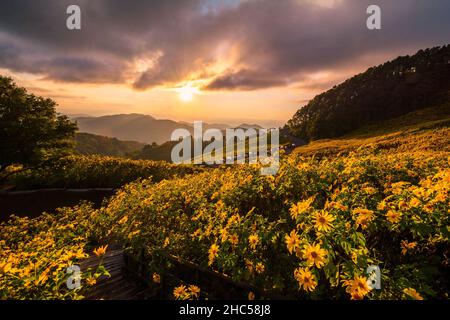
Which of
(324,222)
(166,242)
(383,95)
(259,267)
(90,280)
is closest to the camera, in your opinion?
(324,222)

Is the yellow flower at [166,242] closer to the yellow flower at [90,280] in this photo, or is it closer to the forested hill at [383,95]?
the yellow flower at [90,280]

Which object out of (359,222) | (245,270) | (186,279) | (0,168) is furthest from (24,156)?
(359,222)

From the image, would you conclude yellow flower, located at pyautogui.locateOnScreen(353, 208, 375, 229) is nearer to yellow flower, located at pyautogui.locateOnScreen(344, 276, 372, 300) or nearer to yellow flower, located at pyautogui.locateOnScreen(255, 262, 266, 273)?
yellow flower, located at pyautogui.locateOnScreen(344, 276, 372, 300)

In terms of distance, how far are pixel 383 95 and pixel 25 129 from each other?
289 ft

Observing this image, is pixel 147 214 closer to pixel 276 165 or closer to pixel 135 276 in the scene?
pixel 135 276

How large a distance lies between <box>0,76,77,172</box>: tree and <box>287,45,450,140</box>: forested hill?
207 feet

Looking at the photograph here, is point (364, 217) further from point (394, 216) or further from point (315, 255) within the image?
point (315, 255)

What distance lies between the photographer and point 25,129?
54.7 ft

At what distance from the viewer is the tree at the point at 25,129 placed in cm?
1633

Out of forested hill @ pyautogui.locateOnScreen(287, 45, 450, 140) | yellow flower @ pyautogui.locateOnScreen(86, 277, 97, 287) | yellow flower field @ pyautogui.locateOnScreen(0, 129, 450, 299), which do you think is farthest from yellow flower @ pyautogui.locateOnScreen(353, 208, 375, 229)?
forested hill @ pyautogui.locateOnScreen(287, 45, 450, 140)

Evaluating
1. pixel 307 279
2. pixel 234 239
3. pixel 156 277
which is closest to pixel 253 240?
pixel 234 239

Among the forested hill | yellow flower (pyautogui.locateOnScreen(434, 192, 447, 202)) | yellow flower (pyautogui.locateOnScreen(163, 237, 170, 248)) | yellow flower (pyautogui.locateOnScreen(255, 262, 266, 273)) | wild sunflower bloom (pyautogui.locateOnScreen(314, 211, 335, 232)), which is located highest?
the forested hill

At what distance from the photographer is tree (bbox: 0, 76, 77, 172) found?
53.6 feet

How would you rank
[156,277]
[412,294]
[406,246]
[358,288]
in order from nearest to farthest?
[412,294] → [358,288] → [406,246] → [156,277]
